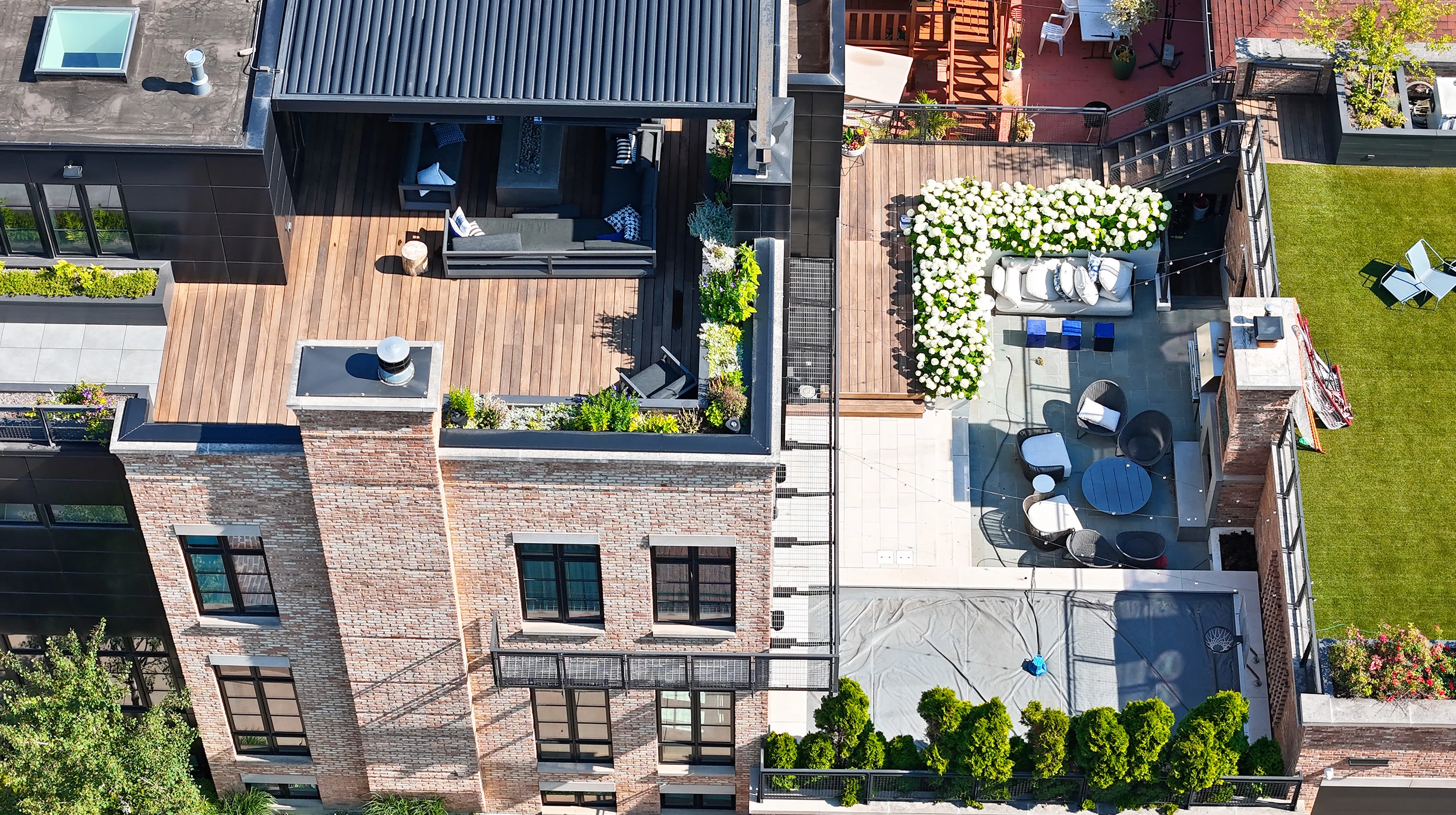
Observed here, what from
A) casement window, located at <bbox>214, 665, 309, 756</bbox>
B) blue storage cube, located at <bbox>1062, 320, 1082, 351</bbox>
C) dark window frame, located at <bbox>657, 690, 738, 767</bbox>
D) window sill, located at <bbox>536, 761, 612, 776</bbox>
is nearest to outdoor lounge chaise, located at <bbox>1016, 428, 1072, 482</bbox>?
blue storage cube, located at <bbox>1062, 320, 1082, 351</bbox>

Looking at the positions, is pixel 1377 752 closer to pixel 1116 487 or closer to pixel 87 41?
pixel 1116 487

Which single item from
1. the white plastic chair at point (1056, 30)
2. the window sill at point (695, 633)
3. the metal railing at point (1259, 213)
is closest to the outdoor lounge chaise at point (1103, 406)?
the metal railing at point (1259, 213)

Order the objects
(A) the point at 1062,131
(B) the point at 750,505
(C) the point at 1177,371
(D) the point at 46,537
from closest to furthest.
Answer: (B) the point at 750,505
(D) the point at 46,537
(C) the point at 1177,371
(A) the point at 1062,131

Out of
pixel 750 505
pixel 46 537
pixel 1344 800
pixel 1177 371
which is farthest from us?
pixel 1177 371

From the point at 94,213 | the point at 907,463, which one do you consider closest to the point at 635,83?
the point at 94,213

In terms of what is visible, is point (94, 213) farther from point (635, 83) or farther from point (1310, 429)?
point (1310, 429)

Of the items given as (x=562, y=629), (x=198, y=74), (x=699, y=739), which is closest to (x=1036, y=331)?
(x=699, y=739)

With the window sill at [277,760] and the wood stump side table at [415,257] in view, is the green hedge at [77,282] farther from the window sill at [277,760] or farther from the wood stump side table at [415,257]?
the window sill at [277,760]
